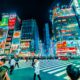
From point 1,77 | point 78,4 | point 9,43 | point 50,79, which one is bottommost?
point 50,79

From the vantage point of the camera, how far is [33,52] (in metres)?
62.5

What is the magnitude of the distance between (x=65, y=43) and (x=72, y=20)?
15296 millimetres

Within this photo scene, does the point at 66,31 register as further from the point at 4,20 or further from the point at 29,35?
the point at 4,20

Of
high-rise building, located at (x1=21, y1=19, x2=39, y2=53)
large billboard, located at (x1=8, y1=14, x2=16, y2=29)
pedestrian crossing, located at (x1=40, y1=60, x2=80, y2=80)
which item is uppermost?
large billboard, located at (x1=8, y1=14, x2=16, y2=29)

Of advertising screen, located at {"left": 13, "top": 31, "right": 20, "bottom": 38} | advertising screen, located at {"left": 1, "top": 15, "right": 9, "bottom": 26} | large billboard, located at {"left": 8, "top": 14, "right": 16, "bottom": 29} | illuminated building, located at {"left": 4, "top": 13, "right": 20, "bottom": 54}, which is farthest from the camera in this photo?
large billboard, located at {"left": 8, "top": 14, "right": 16, "bottom": 29}

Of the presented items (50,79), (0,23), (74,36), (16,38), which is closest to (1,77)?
(50,79)

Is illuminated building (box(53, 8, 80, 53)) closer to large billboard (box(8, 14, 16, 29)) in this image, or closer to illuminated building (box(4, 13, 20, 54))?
illuminated building (box(4, 13, 20, 54))

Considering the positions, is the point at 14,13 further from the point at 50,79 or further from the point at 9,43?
the point at 50,79

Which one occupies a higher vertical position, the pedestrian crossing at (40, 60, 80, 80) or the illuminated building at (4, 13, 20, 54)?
the illuminated building at (4, 13, 20, 54)

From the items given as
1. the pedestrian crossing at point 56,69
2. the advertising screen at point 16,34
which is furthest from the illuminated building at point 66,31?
the pedestrian crossing at point 56,69

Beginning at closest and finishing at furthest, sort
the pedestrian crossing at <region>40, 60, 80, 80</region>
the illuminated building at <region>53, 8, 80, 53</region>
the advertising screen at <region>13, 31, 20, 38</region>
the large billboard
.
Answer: the pedestrian crossing at <region>40, 60, 80, 80</region> → the illuminated building at <region>53, 8, 80, 53</region> → the advertising screen at <region>13, 31, 20, 38</region> → the large billboard

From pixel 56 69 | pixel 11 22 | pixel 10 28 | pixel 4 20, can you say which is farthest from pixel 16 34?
pixel 56 69

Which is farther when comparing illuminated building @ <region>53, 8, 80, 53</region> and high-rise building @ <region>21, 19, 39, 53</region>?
high-rise building @ <region>21, 19, 39, 53</region>

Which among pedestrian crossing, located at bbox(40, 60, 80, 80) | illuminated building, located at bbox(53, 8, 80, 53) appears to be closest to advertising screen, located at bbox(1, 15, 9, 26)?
illuminated building, located at bbox(53, 8, 80, 53)
